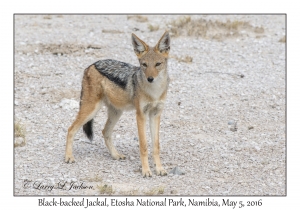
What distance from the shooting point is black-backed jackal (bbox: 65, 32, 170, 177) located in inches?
317

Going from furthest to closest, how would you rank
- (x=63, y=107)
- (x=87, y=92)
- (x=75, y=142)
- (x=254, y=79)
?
(x=254, y=79) → (x=63, y=107) → (x=75, y=142) → (x=87, y=92)

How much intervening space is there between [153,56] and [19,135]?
113 inches

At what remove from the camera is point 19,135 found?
9.35m

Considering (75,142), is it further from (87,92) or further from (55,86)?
(55,86)

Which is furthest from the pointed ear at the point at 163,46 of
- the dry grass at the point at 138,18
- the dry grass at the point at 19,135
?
the dry grass at the point at 138,18

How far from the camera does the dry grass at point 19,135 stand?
29.8 feet

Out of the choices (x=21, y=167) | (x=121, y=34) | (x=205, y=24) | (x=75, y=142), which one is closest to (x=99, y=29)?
(x=121, y=34)

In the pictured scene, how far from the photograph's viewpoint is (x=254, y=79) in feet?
42.8

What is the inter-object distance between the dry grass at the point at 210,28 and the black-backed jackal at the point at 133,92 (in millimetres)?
7607

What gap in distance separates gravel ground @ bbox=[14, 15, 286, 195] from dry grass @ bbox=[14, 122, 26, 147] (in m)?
0.06

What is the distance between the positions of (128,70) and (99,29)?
8359 mm

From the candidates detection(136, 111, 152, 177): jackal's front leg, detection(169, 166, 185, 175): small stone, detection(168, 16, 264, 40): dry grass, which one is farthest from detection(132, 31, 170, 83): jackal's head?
detection(168, 16, 264, 40): dry grass

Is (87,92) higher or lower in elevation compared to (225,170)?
higher

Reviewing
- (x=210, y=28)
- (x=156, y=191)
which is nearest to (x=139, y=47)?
(x=156, y=191)
